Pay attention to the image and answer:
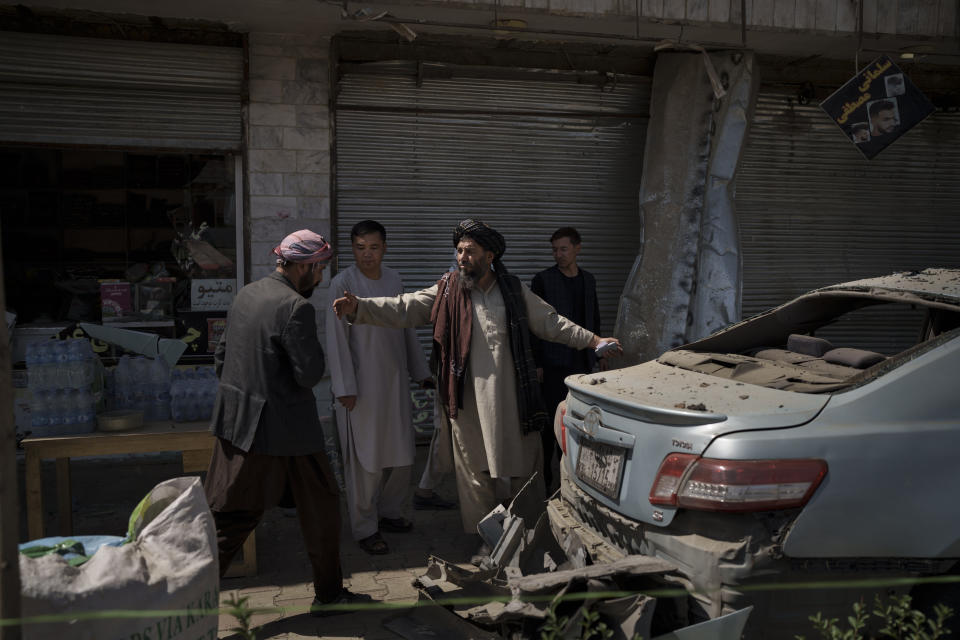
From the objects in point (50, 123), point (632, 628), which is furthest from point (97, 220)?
point (632, 628)

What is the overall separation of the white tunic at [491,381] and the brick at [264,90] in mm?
2803

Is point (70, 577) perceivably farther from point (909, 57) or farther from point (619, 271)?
point (909, 57)

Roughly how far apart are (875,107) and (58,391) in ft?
20.9

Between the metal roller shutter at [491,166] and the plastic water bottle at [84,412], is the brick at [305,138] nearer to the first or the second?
the metal roller shutter at [491,166]

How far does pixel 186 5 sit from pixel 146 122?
1.01 metres

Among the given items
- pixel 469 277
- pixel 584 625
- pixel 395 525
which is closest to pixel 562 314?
pixel 469 277

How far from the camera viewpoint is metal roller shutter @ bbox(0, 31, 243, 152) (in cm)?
631

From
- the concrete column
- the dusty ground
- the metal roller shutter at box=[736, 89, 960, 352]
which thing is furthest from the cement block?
the dusty ground

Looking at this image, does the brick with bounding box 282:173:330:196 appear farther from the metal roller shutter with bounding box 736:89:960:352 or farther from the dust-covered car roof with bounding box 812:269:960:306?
the dust-covered car roof with bounding box 812:269:960:306

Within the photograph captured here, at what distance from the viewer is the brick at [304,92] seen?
6762mm

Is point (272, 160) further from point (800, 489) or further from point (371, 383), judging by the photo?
point (800, 489)

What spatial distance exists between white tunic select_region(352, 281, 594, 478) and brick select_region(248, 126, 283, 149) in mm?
2606

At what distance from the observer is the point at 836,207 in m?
8.44

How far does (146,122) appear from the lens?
6.60 metres
